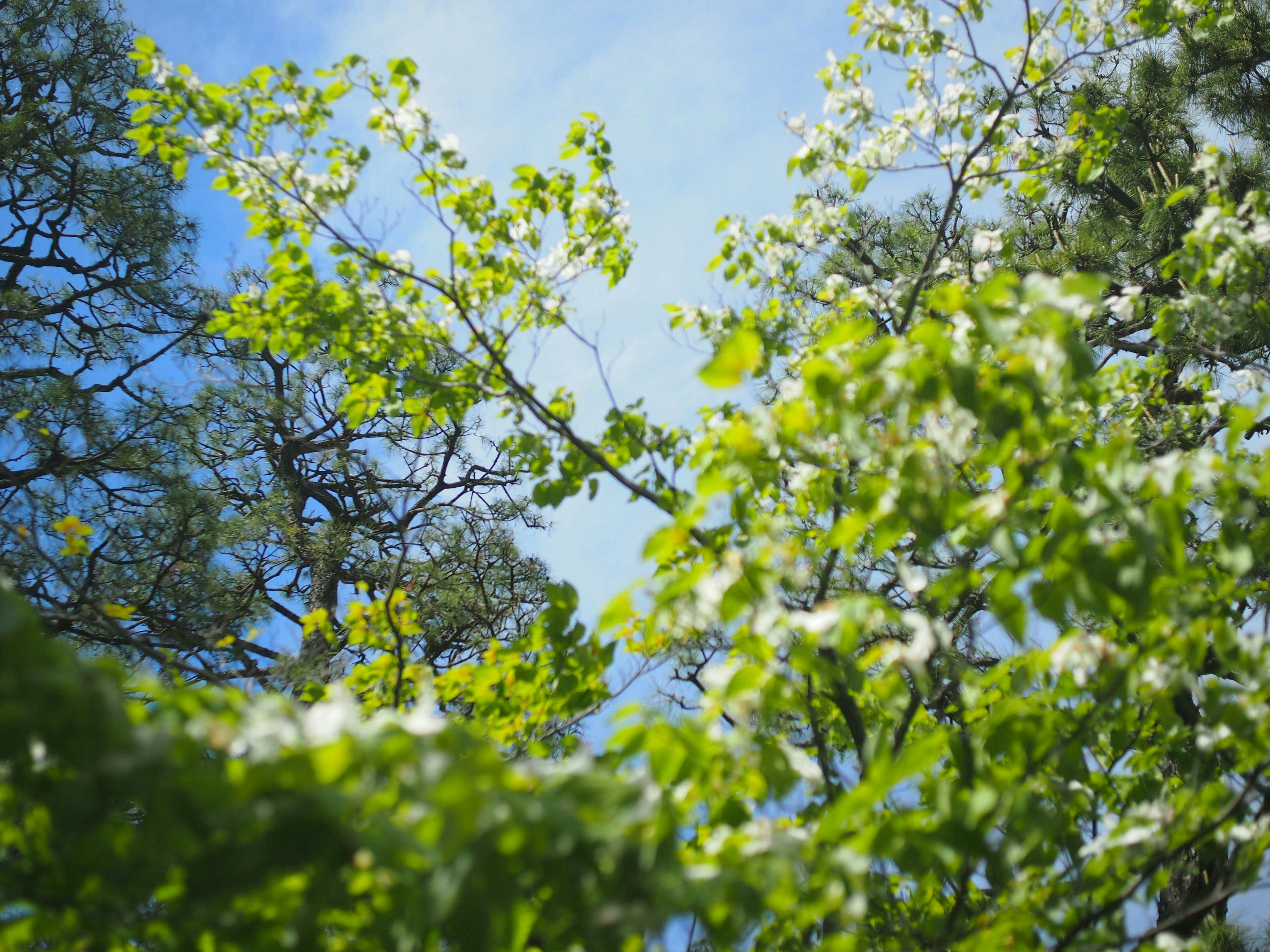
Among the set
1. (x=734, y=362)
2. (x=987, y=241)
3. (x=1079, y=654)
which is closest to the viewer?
(x=734, y=362)

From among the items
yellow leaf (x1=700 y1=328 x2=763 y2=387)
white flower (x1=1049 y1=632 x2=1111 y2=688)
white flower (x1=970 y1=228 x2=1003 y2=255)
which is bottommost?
white flower (x1=1049 y1=632 x2=1111 y2=688)

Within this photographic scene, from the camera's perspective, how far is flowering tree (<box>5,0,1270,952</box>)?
842mm

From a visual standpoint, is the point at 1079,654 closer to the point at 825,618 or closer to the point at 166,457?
the point at 825,618

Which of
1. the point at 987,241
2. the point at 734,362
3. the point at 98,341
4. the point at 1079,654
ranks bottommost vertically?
the point at 1079,654

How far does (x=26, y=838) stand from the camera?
105 centimetres

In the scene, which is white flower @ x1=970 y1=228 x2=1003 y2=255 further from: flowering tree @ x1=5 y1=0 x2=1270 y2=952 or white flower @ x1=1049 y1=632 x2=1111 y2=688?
white flower @ x1=1049 y1=632 x2=1111 y2=688

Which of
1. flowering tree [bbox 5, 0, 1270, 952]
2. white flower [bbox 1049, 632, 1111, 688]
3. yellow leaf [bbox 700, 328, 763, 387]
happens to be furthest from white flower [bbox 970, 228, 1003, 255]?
yellow leaf [bbox 700, 328, 763, 387]

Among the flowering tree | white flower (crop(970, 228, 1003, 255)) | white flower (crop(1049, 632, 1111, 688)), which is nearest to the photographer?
the flowering tree

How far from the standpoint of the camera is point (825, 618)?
109cm

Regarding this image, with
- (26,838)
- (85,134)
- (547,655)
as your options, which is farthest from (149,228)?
(26,838)

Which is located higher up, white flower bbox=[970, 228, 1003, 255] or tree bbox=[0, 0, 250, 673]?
tree bbox=[0, 0, 250, 673]

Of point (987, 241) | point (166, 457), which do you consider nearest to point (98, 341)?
point (166, 457)

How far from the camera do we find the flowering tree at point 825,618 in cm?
84

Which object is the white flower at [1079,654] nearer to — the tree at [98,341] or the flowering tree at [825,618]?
the flowering tree at [825,618]
